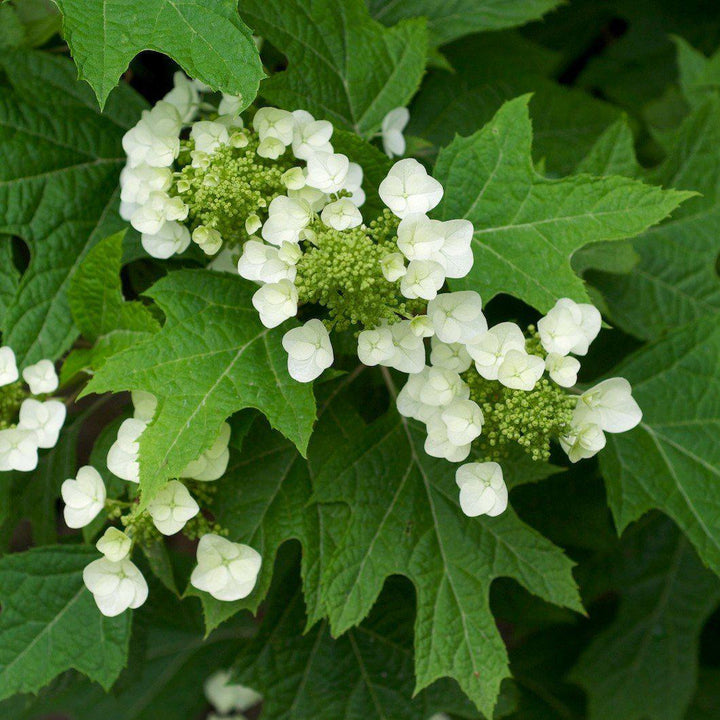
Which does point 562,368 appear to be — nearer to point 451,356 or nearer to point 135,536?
point 451,356

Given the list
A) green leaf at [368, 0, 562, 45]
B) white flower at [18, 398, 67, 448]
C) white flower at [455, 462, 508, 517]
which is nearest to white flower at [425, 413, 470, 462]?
white flower at [455, 462, 508, 517]

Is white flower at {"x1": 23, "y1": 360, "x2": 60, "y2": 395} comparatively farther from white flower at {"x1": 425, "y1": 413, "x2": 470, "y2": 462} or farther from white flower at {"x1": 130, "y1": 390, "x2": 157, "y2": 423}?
white flower at {"x1": 425, "y1": 413, "x2": 470, "y2": 462}

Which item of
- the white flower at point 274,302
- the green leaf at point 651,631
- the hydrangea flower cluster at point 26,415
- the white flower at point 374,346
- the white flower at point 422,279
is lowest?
the green leaf at point 651,631

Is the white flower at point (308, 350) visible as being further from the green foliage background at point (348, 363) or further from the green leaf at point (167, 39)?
the green leaf at point (167, 39)

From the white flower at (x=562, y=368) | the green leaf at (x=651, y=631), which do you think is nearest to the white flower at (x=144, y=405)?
the white flower at (x=562, y=368)

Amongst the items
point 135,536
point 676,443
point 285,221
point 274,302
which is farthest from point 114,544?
point 676,443

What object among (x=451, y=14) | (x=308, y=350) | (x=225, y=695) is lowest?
(x=225, y=695)
